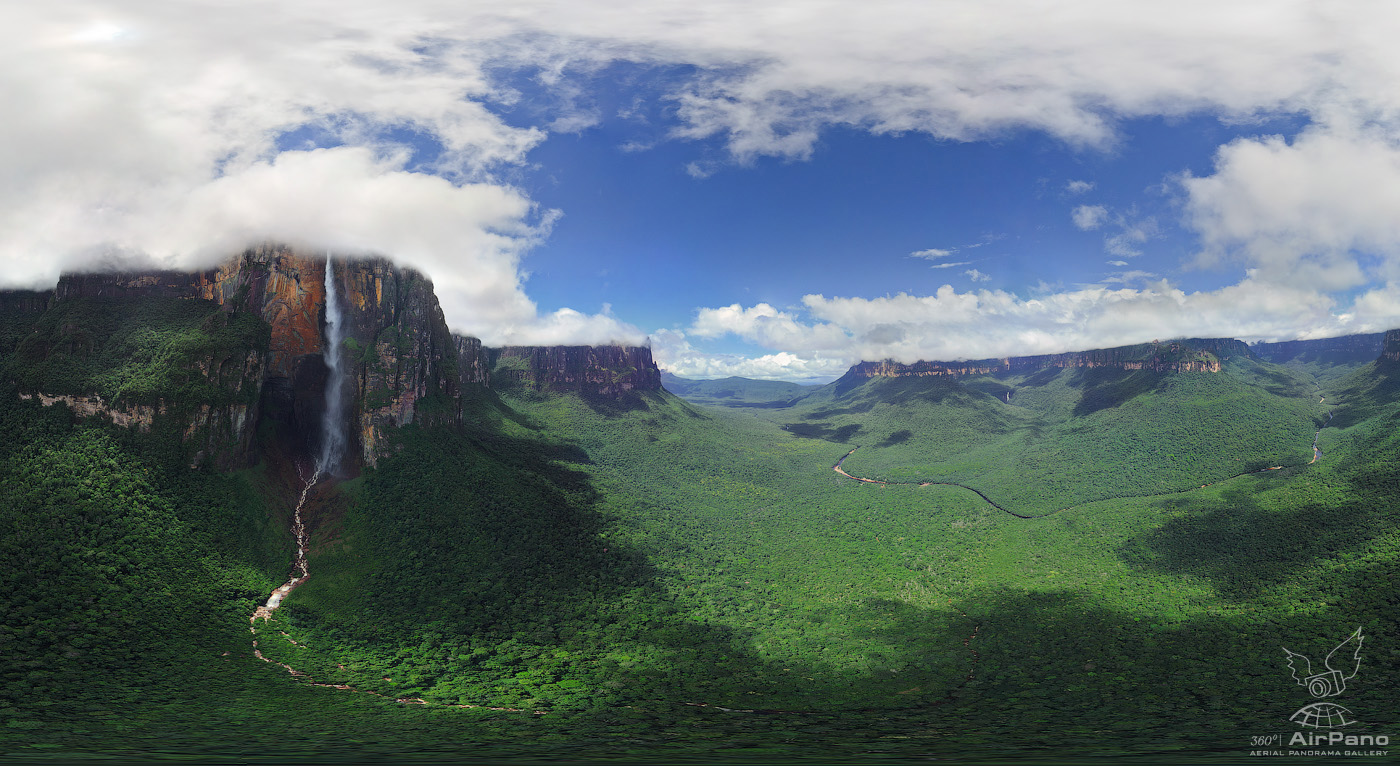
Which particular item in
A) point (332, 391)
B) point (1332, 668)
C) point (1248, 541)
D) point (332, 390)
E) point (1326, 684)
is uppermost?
point (332, 390)

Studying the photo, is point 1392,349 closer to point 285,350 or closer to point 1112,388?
point 1112,388

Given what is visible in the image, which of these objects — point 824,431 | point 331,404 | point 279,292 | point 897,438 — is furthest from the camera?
point 824,431

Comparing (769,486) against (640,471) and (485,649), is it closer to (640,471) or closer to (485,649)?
(640,471)

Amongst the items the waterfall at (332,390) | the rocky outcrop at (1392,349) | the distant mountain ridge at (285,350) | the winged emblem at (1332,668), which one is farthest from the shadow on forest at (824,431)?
the waterfall at (332,390)

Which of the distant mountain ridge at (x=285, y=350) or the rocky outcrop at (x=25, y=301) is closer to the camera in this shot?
the distant mountain ridge at (x=285, y=350)

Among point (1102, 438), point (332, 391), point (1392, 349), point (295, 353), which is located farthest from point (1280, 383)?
point (295, 353)

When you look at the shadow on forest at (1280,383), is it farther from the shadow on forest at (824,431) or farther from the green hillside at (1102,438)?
the shadow on forest at (824,431)
